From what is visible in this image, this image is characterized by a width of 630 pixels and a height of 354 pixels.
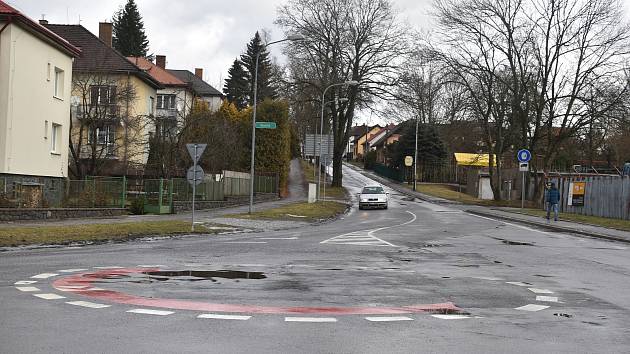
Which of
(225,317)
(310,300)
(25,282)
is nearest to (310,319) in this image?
(225,317)

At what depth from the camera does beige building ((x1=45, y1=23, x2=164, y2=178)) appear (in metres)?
38.6

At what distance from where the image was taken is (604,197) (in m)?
34.5

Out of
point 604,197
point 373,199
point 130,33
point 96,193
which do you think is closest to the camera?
point 96,193

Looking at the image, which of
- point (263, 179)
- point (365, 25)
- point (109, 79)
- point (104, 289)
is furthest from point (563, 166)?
point (104, 289)

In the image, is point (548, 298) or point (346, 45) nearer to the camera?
point (548, 298)

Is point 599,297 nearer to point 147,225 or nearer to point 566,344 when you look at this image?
point 566,344

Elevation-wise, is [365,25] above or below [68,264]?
above

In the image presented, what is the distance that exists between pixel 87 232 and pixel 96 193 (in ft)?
32.1

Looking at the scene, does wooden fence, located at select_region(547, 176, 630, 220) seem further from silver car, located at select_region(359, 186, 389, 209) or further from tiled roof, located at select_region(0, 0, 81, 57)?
tiled roof, located at select_region(0, 0, 81, 57)

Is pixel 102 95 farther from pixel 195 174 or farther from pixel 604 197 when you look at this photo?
pixel 604 197

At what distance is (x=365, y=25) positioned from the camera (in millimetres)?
58406

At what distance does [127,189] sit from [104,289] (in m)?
22.3

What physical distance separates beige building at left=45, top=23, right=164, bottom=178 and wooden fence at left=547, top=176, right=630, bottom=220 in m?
26.3

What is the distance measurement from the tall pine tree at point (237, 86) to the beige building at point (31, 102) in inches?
2512
